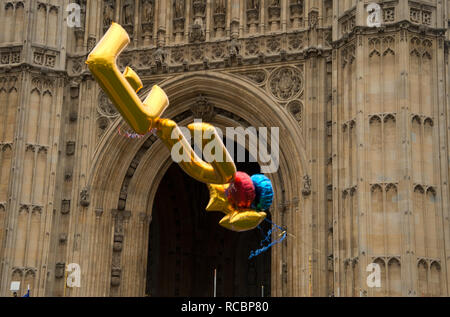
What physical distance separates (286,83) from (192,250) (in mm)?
8667

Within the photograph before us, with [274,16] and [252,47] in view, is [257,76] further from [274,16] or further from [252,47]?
[274,16]

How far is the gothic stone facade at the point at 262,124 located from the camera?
58.2 ft

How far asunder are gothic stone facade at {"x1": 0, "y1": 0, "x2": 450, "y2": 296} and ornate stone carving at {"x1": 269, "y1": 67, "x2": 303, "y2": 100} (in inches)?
1.4

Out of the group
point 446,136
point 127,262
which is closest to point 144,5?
point 127,262

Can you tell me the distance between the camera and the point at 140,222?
2166 centimetres

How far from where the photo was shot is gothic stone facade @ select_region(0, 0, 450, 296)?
17750mm

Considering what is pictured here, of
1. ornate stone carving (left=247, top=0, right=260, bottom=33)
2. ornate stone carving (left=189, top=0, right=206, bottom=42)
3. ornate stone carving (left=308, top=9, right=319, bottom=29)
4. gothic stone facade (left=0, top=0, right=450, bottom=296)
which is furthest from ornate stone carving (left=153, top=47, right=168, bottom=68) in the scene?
ornate stone carving (left=308, top=9, right=319, bottom=29)

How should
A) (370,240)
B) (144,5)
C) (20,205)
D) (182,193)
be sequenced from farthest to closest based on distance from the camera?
(182,193) < (144,5) < (20,205) < (370,240)

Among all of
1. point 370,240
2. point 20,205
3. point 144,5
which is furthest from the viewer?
point 144,5

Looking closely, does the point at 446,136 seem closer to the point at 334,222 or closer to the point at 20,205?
the point at 334,222

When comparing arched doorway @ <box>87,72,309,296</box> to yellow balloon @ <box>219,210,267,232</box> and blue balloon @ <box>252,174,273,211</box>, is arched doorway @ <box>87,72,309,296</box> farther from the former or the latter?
yellow balloon @ <box>219,210,267,232</box>

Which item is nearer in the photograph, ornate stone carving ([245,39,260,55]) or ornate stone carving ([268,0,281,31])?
ornate stone carving ([245,39,260,55])

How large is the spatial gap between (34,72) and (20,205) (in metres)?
3.62

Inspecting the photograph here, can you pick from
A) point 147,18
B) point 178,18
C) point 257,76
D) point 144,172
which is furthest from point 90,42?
point 257,76
